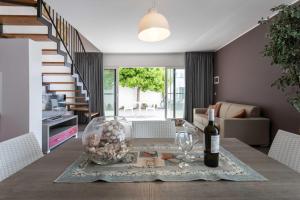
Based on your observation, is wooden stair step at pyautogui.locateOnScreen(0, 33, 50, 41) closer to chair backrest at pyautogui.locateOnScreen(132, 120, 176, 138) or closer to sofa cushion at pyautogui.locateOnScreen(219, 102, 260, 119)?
chair backrest at pyautogui.locateOnScreen(132, 120, 176, 138)

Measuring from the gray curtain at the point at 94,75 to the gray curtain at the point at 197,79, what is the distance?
303 centimetres

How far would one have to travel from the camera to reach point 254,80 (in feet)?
15.6

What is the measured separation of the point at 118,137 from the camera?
1.20 meters

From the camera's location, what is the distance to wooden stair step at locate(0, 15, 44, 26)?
3.17 meters

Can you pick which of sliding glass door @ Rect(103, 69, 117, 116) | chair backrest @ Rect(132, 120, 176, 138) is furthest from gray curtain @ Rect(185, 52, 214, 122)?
chair backrest @ Rect(132, 120, 176, 138)

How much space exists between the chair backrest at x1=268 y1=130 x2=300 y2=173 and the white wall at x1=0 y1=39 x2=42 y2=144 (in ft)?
11.0

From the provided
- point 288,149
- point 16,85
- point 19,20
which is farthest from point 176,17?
point 288,149

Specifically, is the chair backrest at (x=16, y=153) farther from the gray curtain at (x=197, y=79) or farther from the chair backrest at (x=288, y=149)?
the gray curtain at (x=197, y=79)

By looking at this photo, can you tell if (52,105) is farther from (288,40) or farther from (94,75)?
(288,40)

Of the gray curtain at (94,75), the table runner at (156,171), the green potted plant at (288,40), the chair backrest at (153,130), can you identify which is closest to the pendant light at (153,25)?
the chair backrest at (153,130)

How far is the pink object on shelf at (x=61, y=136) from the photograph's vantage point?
151 inches

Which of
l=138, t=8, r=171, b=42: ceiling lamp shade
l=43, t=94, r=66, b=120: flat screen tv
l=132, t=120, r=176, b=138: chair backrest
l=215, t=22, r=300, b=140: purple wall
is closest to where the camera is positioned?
l=138, t=8, r=171, b=42: ceiling lamp shade

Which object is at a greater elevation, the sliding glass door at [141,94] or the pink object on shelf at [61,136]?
the sliding glass door at [141,94]

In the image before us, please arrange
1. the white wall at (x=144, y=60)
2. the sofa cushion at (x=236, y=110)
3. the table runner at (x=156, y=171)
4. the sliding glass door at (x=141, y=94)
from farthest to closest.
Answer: the sliding glass door at (x=141, y=94), the white wall at (x=144, y=60), the sofa cushion at (x=236, y=110), the table runner at (x=156, y=171)
